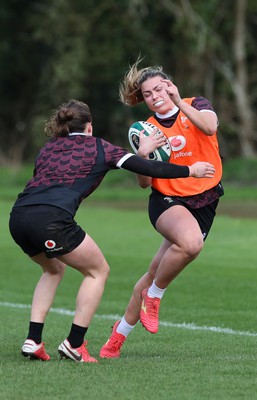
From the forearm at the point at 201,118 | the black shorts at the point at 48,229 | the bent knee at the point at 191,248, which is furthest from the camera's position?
the forearm at the point at 201,118

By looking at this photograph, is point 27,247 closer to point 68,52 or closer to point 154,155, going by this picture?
point 154,155

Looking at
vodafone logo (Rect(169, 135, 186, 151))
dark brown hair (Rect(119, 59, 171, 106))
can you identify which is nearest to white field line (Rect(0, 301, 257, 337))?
vodafone logo (Rect(169, 135, 186, 151))

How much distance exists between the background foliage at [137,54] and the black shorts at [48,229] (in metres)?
28.5

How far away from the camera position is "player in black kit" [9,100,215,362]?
696cm

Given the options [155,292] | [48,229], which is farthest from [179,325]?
[48,229]

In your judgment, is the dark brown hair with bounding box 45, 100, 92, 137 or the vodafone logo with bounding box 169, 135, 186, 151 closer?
the dark brown hair with bounding box 45, 100, 92, 137

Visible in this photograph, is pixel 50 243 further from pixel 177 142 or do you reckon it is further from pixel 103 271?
pixel 177 142

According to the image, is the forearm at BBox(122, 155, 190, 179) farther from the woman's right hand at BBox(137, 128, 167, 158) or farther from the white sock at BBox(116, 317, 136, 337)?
the white sock at BBox(116, 317, 136, 337)

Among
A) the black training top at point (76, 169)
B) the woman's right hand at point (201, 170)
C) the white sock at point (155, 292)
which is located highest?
the woman's right hand at point (201, 170)

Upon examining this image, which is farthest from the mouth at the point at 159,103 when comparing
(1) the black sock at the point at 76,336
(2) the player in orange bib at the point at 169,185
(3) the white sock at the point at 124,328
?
(1) the black sock at the point at 76,336

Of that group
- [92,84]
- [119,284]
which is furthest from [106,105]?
[119,284]

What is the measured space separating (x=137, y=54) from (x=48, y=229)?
3206cm

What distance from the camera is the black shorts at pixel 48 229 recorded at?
693 cm

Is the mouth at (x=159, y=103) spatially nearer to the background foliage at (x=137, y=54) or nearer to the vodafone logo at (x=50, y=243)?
the vodafone logo at (x=50, y=243)
